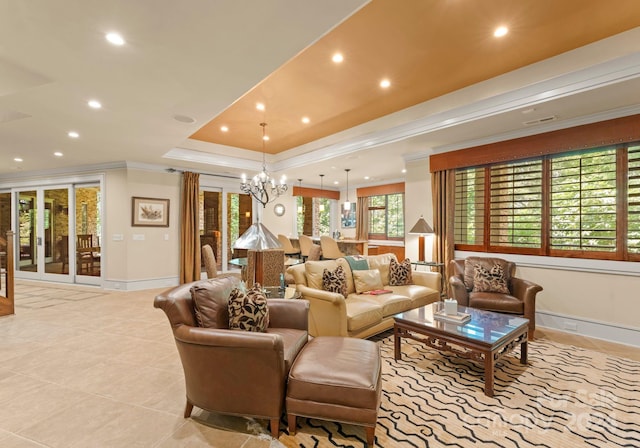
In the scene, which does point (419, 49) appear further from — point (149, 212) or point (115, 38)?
point (149, 212)

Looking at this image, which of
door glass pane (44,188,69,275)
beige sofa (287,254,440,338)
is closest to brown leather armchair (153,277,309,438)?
beige sofa (287,254,440,338)

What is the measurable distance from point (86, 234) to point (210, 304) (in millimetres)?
6549

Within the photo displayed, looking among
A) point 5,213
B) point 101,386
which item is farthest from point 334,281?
point 5,213

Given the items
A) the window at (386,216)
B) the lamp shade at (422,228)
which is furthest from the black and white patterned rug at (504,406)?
the window at (386,216)

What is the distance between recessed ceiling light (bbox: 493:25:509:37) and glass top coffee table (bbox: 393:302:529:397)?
8.91 feet

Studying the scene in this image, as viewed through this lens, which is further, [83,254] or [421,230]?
[83,254]

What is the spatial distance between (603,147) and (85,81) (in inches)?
226

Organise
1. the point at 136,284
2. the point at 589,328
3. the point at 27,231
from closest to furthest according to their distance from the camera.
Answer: the point at 589,328, the point at 136,284, the point at 27,231

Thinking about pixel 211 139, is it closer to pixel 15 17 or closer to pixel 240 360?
pixel 15 17

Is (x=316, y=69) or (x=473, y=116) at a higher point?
(x=316, y=69)

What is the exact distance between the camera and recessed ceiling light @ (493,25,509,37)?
8.79ft

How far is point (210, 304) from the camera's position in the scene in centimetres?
219

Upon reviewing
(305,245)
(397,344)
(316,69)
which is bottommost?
(397,344)

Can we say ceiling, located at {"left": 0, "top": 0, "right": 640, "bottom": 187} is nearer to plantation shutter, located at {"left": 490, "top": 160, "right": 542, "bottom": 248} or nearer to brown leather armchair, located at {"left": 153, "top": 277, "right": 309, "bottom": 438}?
plantation shutter, located at {"left": 490, "top": 160, "right": 542, "bottom": 248}
